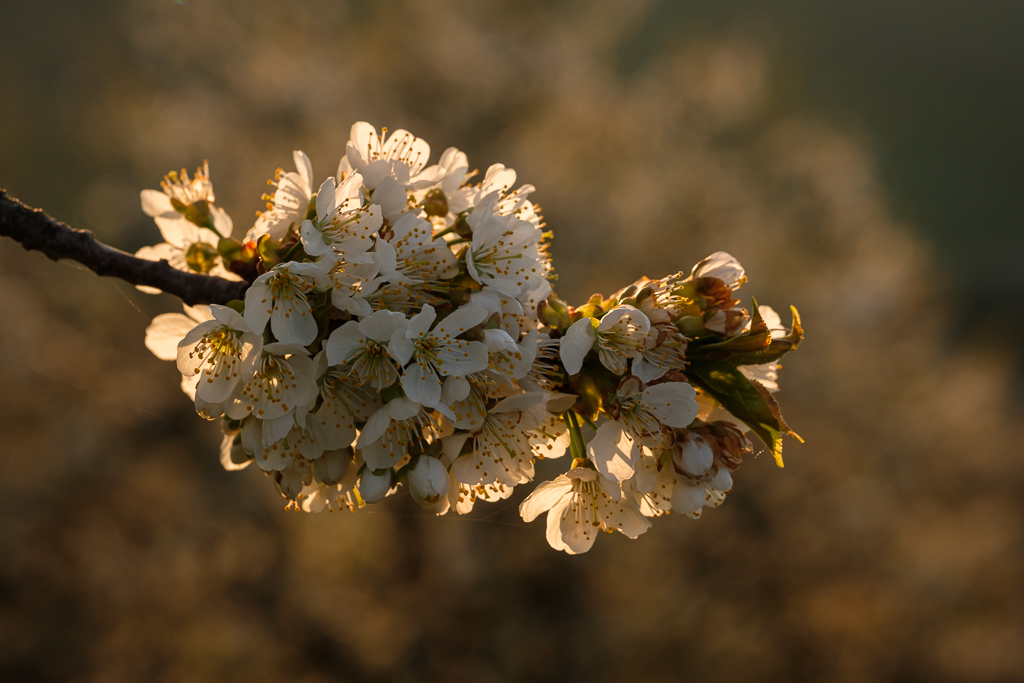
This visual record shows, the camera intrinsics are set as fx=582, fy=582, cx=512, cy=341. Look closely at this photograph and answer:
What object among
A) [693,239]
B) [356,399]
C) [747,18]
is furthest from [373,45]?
[356,399]

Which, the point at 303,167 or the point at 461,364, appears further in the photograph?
the point at 303,167

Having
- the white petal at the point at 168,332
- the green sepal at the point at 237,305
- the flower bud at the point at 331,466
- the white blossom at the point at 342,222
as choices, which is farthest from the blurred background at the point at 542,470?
the white blossom at the point at 342,222

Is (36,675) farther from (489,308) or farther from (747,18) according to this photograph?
(747,18)

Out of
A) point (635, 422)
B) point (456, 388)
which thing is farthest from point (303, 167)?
point (635, 422)

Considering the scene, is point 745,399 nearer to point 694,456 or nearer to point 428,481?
point 694,456

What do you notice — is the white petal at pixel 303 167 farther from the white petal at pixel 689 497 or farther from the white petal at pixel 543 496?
the white petal at pixel 689 497

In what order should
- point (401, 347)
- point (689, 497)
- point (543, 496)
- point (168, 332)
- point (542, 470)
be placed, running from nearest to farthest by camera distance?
point (401, 347) → point (689, 497) → point (543, 496) → point (168, 332) → point (542, 470)

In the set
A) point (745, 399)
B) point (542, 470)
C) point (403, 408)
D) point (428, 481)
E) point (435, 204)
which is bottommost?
point (542, 470)
